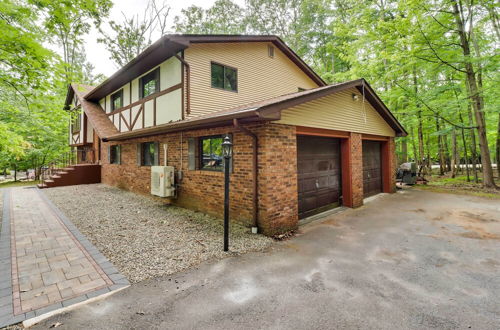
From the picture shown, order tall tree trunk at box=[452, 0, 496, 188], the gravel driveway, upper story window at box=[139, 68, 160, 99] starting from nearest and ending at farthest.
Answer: the gravel driveway, upper story window at box=[139, 68, 160, 99], tall tree trunk at box=[452, 0, 496, 188]

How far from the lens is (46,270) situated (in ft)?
11.3

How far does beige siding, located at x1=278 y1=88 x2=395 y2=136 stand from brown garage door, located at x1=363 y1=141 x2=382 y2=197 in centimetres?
64

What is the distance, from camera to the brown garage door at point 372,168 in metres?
9.03

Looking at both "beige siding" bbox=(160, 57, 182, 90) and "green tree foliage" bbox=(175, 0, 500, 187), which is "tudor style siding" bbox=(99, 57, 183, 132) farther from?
"green tree foliage" bbox=(175, 0, 500, 187)

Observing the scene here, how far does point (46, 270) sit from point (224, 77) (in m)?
7.57

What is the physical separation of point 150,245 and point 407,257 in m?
4.75

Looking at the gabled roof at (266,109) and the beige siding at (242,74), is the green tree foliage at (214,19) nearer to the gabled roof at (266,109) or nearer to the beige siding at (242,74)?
the beige siding at (242,74)

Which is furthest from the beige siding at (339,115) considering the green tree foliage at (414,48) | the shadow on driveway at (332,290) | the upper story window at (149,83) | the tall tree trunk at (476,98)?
the upper story window at (149,83)

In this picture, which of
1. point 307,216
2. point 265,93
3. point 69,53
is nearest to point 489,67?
point 265,93

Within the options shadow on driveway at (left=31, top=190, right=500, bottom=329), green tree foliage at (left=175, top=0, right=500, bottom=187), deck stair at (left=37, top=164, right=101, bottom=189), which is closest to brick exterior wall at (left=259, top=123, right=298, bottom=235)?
shadow on driveway at (left=31, top=190, right=500, bottom=329)

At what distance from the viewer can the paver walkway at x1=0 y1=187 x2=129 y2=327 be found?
2672 millimetres

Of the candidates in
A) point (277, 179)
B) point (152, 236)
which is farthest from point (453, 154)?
point (152, 236)

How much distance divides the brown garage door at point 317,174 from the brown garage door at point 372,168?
2.12 m

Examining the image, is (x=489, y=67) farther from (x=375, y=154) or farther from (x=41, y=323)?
(x=41, y=323)
